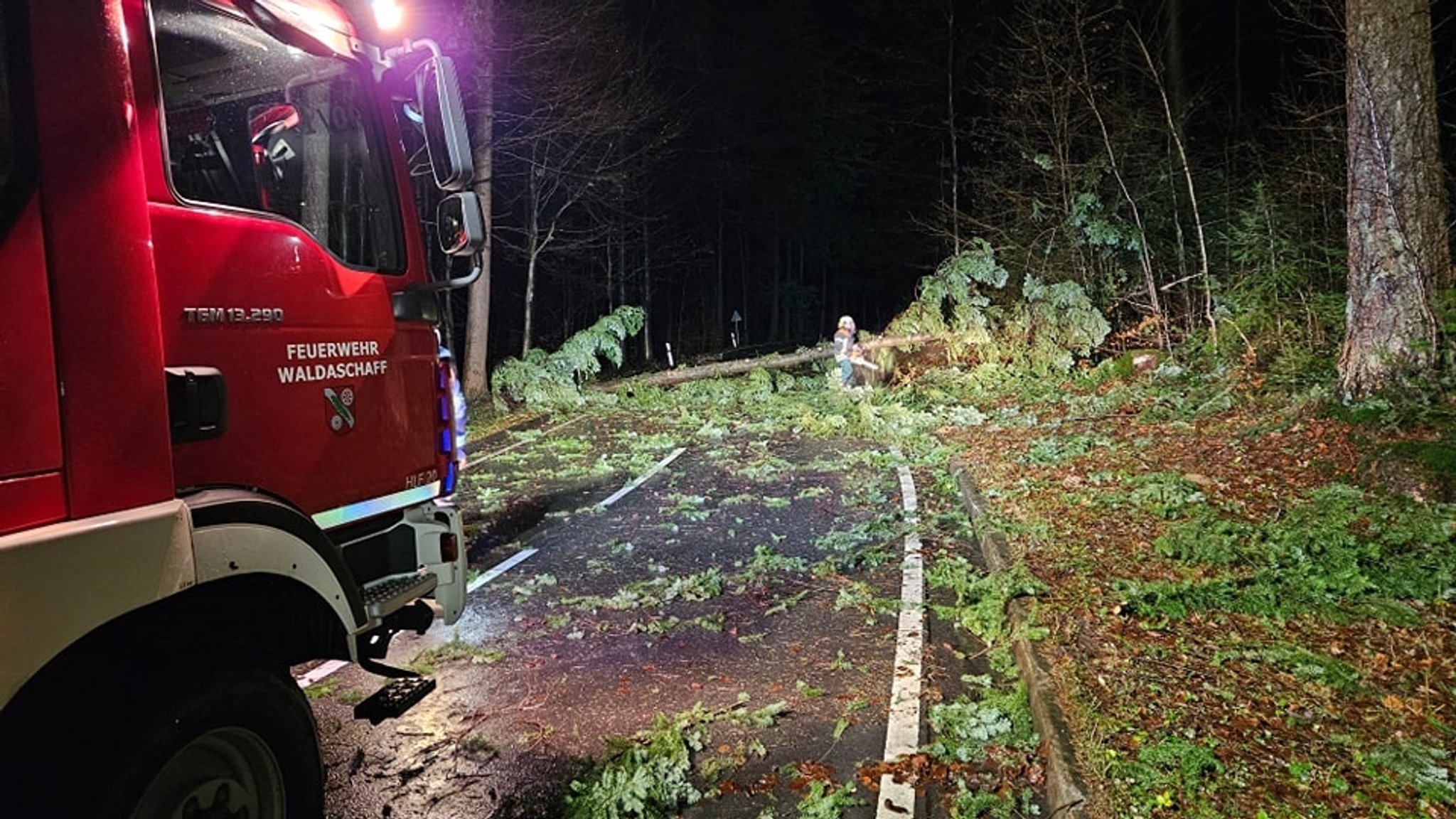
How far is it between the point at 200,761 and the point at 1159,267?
17.7m

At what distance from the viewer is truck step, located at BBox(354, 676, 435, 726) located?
3.33 meters

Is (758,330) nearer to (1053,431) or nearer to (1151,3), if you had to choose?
(1151,3)

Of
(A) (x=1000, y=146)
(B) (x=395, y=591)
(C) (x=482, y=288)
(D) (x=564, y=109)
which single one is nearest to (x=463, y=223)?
(B) (x=395, y=591)

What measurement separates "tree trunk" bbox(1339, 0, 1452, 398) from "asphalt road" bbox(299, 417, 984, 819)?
5.03 m

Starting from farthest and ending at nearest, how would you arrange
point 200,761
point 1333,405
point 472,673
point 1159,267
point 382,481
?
point 1159,267
point 1333,405
point 472,673
point 382,481
point 200,761

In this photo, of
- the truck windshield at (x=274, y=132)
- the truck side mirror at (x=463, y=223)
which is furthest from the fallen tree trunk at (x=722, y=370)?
the truck windshield at (x=274, y=132)

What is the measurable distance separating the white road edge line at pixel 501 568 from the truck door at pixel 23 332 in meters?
2.04

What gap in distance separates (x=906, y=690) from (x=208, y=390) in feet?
11.7

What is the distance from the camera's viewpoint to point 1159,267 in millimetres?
16547

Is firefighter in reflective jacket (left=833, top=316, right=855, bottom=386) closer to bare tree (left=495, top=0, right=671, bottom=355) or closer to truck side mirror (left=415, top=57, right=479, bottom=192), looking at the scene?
bare tree (left=495, top=0, right=671, bottom=355)

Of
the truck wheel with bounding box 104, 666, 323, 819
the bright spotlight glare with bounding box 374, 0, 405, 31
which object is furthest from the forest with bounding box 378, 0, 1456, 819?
the truck wheel with bounding box 104, 666, 323, 819

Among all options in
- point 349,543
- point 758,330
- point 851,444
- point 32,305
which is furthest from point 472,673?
point 758,330

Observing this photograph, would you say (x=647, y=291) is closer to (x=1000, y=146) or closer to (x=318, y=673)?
(x=1000, y=146)

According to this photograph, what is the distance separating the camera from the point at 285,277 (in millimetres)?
3137
